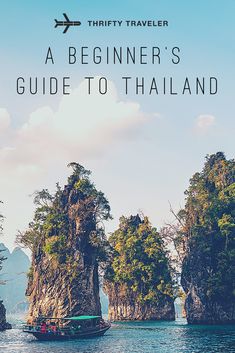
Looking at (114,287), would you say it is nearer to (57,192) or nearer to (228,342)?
(57,192)

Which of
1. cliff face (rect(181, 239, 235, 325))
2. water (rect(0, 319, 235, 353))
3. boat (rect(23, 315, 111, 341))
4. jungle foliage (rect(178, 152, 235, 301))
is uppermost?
jungle foliage (rect(178, 152, 235, 301))

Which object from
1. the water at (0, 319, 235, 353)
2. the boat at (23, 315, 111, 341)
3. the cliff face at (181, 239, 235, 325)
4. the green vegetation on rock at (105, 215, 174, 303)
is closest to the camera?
the water at (0, 319, 235, 353)

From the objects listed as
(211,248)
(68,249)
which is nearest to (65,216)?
(68,249)

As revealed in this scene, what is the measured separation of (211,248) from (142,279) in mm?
18905

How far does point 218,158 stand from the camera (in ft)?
334

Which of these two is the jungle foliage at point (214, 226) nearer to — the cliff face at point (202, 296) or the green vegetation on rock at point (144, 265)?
the cliff face at point (202, 296)

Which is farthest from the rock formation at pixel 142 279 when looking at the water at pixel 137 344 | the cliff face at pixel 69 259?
the water at pixel 137 344

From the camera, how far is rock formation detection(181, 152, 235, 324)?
86.4m

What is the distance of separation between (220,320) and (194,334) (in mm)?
21573

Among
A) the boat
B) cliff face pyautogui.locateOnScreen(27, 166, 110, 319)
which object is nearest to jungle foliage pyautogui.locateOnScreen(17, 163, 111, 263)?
cliff face pyautogui.locateOnScreen(27, 166, 110, 319)

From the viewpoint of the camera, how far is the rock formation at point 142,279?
102 metres

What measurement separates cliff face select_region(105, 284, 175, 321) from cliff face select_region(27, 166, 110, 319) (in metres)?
21.9

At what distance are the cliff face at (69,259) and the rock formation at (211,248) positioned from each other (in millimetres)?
18614

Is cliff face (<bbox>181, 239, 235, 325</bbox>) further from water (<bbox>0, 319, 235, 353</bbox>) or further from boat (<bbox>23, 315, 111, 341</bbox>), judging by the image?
boat (<bbox>23, 315, 111, 341</bbox>)
